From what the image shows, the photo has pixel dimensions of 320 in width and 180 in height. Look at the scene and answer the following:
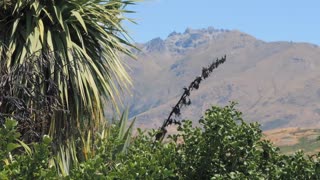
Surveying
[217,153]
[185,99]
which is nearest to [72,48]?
[185,99]

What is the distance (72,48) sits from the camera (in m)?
6.90

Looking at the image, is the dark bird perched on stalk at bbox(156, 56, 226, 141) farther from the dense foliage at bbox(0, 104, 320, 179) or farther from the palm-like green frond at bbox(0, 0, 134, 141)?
A: the dense foliage at bbox(0, 104, 320, 179)

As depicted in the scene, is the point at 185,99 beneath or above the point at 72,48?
beneath

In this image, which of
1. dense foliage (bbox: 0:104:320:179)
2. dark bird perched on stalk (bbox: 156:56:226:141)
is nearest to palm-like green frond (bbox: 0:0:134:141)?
dark bird perched on stalk (bbox: 156:56:226:141)

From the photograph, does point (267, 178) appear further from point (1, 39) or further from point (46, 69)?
point (1, 39)

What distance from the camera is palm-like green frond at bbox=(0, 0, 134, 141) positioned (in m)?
6.70

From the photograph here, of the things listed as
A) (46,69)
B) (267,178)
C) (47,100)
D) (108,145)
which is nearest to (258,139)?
(267,178)

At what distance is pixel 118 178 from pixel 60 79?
266 centimetres

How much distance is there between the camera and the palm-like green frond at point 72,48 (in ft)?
22.0

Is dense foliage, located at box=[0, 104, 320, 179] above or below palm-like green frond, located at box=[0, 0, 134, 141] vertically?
below

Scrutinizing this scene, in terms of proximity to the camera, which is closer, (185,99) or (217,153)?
(217,153)

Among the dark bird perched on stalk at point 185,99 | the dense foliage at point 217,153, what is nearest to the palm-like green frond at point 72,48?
the dark bird perched on stalk at point 185,99

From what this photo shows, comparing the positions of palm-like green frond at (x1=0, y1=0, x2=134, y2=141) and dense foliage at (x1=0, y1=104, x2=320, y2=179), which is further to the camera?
palm-like green frond at (x1=0, y1=0, x2=134, y2=141)

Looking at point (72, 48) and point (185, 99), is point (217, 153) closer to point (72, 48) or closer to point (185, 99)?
point (185, 99)
